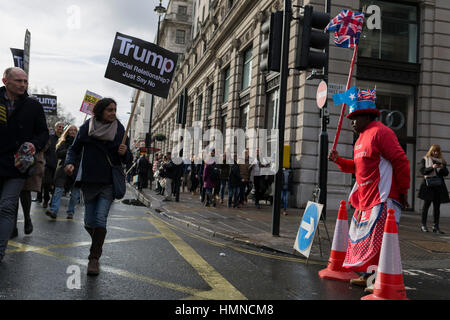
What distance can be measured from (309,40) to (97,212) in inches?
184

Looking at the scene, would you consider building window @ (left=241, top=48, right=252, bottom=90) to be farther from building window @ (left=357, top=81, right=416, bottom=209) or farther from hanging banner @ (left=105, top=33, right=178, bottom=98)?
hanging banner @ (left=105, top=33, right=178, bottom=98)

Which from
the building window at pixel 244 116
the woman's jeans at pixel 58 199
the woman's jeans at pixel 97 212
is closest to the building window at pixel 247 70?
the building window at pixel 244 116

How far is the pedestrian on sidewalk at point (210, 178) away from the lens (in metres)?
13.4

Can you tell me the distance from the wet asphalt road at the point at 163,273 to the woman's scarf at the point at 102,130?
142cm

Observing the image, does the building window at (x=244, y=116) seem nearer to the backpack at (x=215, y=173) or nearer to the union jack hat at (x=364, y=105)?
the backpack at (x=215, y=173)

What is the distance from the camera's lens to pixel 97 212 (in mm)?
4426

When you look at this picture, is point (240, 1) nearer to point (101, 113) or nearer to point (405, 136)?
point (405, 136)

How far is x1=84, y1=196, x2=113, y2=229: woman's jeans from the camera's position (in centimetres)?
441

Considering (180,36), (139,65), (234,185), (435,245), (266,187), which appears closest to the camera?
(139,65)

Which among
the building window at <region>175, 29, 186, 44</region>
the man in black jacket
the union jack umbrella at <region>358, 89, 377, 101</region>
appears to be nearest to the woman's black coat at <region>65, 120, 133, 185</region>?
the man in black jacket

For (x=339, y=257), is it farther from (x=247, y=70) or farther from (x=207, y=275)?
(x=247, y=70)

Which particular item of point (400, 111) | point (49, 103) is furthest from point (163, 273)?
point (49, 103)
